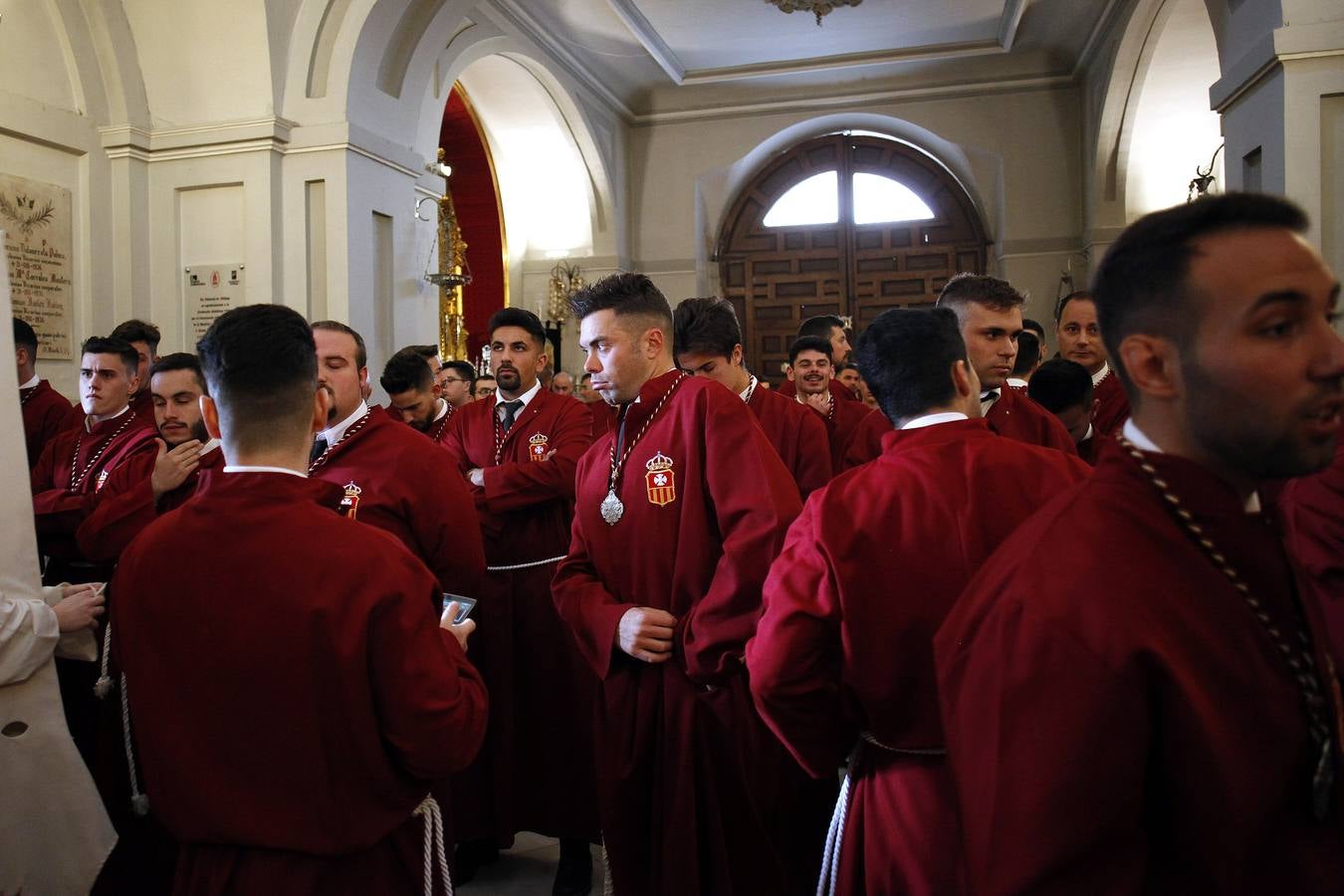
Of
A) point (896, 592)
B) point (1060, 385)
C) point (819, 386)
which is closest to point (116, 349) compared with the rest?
point (896, 592)

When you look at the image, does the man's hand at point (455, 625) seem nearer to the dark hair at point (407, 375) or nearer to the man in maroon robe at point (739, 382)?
the man in maroon robe at point (739, 382)

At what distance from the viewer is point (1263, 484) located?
126 centimetres

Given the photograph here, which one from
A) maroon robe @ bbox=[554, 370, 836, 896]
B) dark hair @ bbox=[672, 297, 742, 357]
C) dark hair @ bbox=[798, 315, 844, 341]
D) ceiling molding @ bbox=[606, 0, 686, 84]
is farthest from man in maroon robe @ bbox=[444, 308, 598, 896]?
ceiling molding @ bbox=[606, 0, 686, 84]

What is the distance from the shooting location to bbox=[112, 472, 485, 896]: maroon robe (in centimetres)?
174

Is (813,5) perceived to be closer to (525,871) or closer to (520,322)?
(520,322)

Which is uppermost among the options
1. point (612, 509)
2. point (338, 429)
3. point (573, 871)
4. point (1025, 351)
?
point (1025, 351)

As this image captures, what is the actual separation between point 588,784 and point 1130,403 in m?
3.06

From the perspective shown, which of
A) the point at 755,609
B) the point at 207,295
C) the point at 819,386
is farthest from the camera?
the point at 207,295

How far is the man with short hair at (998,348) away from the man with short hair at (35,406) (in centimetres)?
378

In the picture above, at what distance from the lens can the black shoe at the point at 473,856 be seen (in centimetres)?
386

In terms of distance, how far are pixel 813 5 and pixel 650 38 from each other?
1668 mm

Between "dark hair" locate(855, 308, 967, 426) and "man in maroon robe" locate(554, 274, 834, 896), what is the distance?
0.63 meters

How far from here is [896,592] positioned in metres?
1.98

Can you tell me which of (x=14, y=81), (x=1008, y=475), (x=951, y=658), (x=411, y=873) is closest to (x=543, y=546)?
(x=411, y=873)
